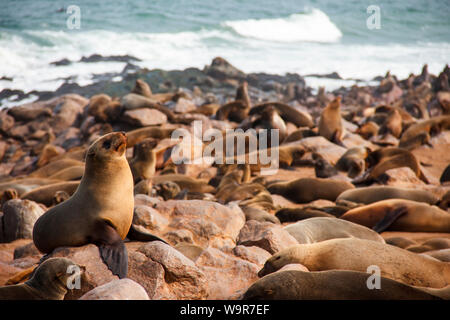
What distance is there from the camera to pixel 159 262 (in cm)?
299

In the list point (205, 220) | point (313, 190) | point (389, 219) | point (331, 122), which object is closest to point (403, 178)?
point (313, 190)

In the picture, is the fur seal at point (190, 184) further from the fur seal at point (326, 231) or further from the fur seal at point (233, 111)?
the fur seal at point (233, 111)

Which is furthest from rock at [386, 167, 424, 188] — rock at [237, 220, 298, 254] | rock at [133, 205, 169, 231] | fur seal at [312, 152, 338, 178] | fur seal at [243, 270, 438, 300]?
fur seal at [243, 270, 438, 300]

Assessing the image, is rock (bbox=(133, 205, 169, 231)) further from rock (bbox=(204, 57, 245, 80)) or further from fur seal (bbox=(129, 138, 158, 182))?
rock (bbox=(204, 57, 245, 80))

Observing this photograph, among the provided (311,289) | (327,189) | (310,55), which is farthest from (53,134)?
(310,55)

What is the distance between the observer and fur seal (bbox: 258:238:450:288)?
131 inches

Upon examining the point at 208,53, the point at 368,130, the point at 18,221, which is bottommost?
the point at 208,53

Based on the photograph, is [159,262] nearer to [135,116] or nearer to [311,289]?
[311,289]

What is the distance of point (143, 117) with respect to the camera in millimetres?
11227

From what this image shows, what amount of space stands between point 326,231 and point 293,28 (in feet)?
117

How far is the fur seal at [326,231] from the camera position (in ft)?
15.3

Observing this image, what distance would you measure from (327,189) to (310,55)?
2859 cm

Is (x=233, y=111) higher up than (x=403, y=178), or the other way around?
(x=403, y=178)

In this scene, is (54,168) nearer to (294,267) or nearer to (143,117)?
(143,117)
